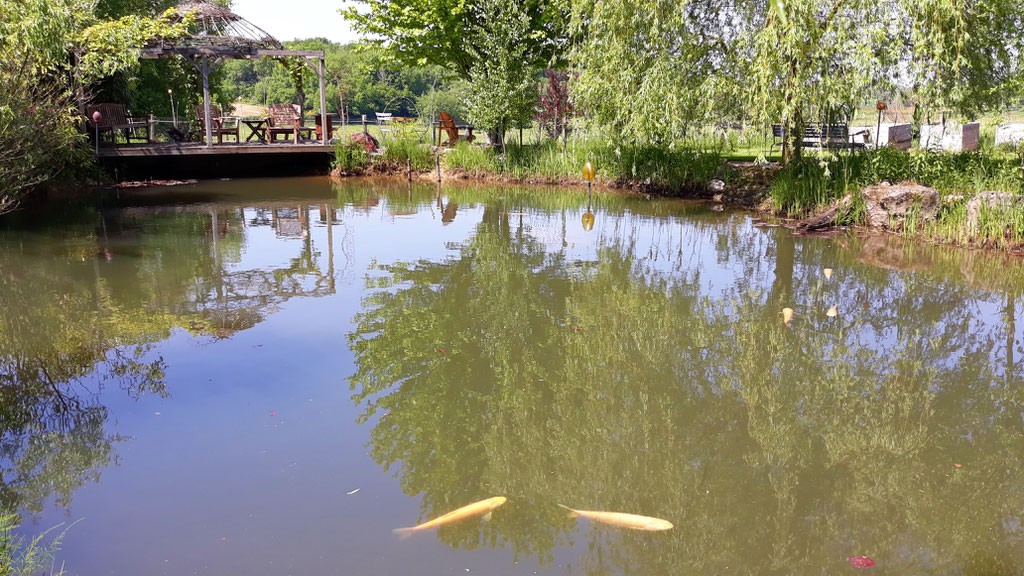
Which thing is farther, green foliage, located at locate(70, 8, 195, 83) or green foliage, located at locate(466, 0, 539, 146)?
green foliage, located at locate(466, 0, 539, 146)

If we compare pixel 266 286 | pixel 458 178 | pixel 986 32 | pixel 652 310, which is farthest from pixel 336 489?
pixel 458 178

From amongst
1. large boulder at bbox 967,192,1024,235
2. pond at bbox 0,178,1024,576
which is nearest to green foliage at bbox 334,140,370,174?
pond at bbox 0,178,1024,576

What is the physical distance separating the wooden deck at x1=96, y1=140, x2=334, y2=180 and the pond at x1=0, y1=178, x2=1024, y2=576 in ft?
29.8

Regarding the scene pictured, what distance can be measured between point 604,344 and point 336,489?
2.82 metres

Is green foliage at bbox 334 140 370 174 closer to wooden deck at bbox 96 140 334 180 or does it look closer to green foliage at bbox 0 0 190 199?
wooden deck at bbox 96 140 334 180

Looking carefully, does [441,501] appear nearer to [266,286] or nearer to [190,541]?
[190,541]

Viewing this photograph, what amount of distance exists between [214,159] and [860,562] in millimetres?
19169

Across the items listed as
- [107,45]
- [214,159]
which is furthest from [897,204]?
[214,159]

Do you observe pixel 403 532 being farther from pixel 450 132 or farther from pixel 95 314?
pixel 450 132

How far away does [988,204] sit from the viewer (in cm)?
983

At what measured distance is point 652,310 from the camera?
23.4ft

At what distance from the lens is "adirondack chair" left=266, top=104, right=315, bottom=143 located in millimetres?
19500

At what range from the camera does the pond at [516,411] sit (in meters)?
3.47

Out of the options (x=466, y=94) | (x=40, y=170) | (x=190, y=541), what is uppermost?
(x=466, y=94)
